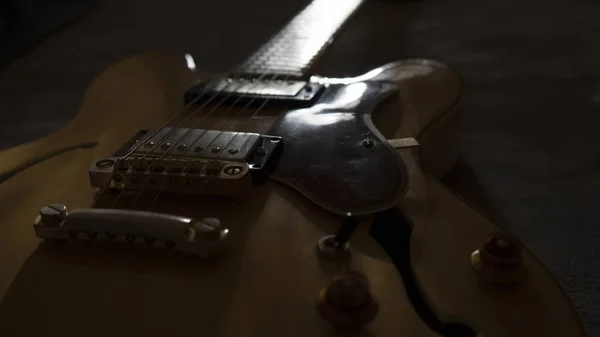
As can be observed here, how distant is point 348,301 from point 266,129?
348 mm

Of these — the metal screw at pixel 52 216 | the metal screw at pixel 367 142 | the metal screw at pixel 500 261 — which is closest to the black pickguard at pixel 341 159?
the metal screw at pixel 367 142

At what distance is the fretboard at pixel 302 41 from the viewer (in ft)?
3.13

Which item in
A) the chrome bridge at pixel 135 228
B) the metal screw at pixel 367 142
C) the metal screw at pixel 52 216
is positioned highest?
the metal screw at pixel 52 216

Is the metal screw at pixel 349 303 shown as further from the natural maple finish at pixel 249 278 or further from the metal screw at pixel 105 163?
the metal screw at pixel 105 163

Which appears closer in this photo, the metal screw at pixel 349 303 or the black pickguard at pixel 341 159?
the metal screw at pixel 349 303

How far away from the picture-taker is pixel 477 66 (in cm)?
139

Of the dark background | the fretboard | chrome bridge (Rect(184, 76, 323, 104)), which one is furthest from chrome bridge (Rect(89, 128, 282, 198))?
the dark background

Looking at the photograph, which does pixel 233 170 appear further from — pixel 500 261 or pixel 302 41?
pixel 302 41

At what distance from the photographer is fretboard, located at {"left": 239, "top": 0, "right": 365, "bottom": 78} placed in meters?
0.95

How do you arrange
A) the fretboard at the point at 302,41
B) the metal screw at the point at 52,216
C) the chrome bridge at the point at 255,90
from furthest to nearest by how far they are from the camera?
the fretboard at the point at 302,41, the chrome bridge at the point at 255,90, the metal screw at the point at 52,216

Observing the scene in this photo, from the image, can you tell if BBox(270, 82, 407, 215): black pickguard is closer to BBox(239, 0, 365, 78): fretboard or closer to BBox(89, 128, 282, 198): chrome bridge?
BBox(89, 128, 282, 198): chrome bridge

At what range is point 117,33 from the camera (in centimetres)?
171

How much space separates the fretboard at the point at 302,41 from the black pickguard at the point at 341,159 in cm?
17

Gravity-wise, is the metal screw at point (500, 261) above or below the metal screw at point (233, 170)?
below
